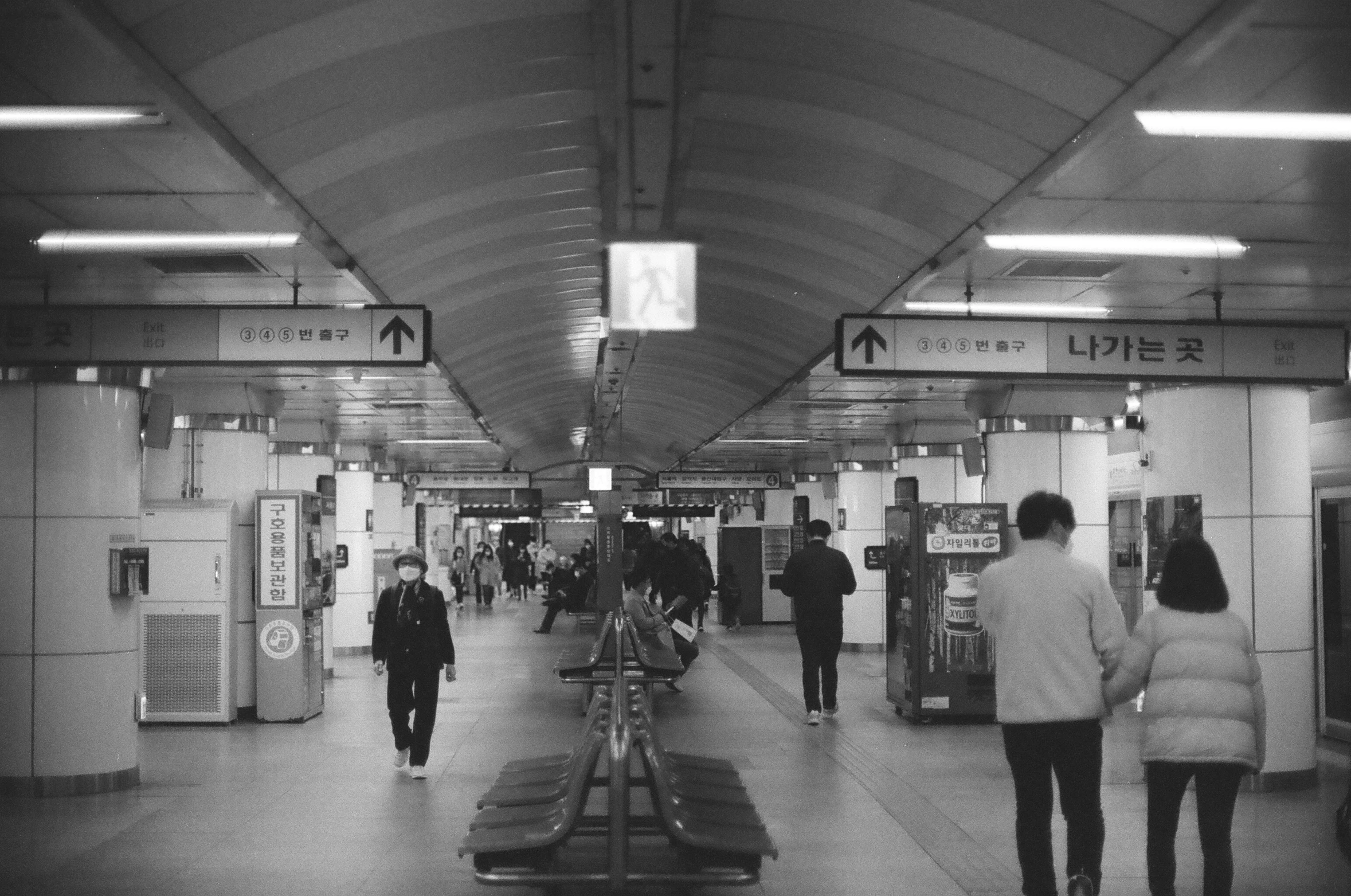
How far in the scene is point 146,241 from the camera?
310 inches

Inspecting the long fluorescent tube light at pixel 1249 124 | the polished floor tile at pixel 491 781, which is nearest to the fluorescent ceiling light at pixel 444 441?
the polished floor tile at pixel 491 781

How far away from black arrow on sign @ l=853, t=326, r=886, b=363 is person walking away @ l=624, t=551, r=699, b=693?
5.04 meters

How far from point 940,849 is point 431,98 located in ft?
15.4

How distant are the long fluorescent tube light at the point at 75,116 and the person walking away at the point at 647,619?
326 inches

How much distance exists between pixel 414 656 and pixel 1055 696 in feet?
18.5

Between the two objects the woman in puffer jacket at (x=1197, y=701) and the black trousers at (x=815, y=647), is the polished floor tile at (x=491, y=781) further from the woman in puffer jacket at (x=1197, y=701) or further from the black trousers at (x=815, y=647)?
the woman in puffer jacket at (x=1197, y=701)

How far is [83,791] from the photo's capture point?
9562 mm

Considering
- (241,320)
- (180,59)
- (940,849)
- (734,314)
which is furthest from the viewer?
(734,314)

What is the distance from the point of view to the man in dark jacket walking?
491 inches

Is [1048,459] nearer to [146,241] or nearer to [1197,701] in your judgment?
[1197,701]

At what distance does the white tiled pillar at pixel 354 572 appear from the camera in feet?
70.2

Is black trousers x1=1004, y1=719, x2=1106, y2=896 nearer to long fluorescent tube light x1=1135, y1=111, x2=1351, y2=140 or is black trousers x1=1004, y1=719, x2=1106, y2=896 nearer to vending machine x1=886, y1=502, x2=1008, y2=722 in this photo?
long fluorescent tube light x1=1135, y1=111, x2=1351, y2=140

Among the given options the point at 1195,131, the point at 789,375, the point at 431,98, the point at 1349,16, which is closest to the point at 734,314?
the point at 789,375

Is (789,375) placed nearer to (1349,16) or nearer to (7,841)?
(7,841)
